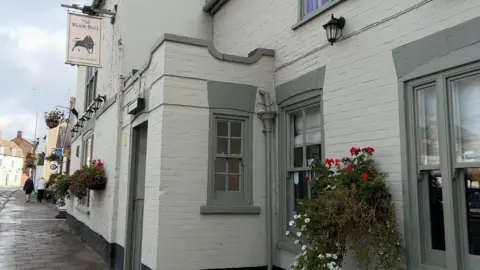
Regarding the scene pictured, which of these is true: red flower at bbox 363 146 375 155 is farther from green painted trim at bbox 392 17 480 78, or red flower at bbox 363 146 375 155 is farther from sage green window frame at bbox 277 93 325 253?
sage green window frame at bbox 277 93 325 253

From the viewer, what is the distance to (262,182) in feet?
20.8

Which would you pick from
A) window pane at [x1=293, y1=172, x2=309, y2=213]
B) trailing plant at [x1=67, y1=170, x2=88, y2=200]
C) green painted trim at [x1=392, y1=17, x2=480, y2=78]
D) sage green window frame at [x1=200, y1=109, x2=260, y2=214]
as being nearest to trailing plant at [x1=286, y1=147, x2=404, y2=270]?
green painted trim at [x1=392, y1=17, x2=480, y2=78]

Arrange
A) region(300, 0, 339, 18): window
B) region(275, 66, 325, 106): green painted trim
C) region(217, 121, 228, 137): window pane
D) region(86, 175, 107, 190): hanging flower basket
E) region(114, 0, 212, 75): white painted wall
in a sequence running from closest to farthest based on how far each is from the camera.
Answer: region(275, 66, 325, 106): green painted trim
region(300, 0, 339, 18): window
region(217, 121, 228, 137): window pane
region(114, 0, 212, 75): white painted wall
region(86, 175, 107, 190): hanging flower basket

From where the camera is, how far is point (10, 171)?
9500cm

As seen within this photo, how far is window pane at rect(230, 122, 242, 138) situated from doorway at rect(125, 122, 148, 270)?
1.88 m

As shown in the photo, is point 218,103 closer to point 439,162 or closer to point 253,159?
point 253,159

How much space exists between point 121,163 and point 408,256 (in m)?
5.98

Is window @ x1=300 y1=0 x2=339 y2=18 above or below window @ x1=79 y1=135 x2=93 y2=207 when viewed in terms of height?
above

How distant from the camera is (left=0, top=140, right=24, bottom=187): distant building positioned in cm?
9244

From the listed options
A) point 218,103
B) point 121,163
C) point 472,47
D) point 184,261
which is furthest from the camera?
point 121,163

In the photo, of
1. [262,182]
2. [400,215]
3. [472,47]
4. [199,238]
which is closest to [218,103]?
[262,182]

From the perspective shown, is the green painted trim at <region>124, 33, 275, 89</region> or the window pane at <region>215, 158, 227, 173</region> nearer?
the green painted trim at <region>124, 33, 275, 89</region>

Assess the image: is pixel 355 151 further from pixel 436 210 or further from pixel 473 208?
pixel 473 208

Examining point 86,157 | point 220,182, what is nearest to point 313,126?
point 220,182
